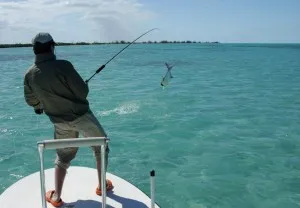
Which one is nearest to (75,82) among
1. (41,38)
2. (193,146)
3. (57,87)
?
(57,87)

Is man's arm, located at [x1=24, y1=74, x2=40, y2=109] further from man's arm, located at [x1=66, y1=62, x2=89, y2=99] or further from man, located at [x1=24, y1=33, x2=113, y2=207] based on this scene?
man's arm, located at [x1=66, y1=62, x2=89, y2=99]

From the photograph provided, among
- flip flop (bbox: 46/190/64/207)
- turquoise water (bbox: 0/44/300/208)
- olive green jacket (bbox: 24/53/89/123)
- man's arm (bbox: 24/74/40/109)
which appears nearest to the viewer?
olive green jacket (bbox: 24/53/89/123)

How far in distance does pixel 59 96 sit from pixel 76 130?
459 mm

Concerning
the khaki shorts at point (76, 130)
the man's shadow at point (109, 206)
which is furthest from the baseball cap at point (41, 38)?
the man's shadow at point (109, 206)

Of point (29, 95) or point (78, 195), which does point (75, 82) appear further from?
point (78, 195)

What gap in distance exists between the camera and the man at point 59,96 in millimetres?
3922

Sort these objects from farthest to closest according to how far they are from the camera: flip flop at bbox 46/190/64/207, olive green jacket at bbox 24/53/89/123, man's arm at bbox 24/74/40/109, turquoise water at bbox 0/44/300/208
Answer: turquoise water at bbox 0/44/300/208 < flip flop at bbox 46/190/64/207 < man's arm at bbox 24/74/40/109 < olive green jacket at bbox 24/53/89/123

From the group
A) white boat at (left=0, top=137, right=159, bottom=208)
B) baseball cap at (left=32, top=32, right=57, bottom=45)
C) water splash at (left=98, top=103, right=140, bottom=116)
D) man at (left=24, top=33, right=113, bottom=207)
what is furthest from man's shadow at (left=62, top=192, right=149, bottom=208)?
water splash at (left=98, top=103, right=140, bottom=116)

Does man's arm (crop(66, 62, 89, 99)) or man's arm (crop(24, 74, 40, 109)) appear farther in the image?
man's arm (crop(24, 74, 40, 109))

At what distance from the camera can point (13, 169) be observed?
8.32 meters

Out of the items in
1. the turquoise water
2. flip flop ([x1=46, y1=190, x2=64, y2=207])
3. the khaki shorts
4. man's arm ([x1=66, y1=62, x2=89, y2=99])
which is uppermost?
man's arm ([x1=66, y1=62, x2=89, y2=99])

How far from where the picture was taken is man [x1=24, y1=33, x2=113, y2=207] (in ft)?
12.9

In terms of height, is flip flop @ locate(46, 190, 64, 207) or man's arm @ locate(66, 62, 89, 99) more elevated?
man's arm @ locate(66, 62, 89, 99)

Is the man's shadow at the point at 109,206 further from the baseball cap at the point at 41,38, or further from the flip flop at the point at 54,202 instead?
the baseball cap at the point at 41,38
